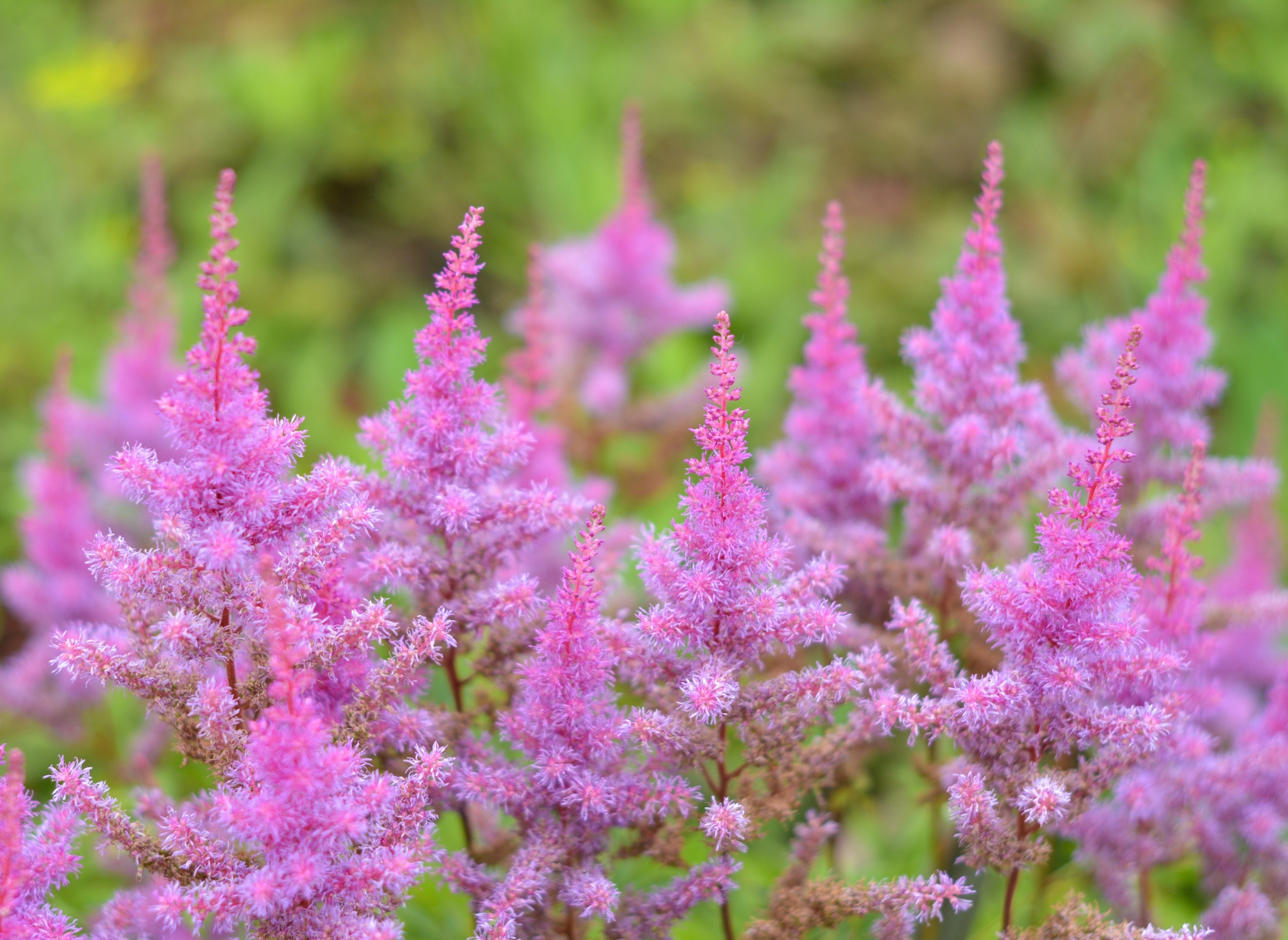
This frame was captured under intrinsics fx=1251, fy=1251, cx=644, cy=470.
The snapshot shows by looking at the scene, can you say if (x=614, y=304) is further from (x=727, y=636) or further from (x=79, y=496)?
(x=727, y=636)

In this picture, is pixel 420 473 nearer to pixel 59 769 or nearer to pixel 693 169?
pixel 59 769

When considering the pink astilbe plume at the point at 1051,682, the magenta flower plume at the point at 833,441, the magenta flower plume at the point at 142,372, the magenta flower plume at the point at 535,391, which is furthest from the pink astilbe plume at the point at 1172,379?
the magenta flower plume at the point at 142,372

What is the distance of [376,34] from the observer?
667 centimetres

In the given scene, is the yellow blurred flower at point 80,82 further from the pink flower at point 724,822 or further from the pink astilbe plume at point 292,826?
the pink flower at point 724,822

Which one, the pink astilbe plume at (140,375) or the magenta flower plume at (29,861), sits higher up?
the pink astilbe plume at (140,375)

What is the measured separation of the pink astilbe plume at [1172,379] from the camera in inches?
72.9

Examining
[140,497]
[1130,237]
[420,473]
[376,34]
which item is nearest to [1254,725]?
[420,473]

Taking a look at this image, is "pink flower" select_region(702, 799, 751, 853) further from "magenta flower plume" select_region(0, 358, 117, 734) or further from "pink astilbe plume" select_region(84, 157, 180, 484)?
"pink astilbe plume" select_region(84, 157, 180, 484)

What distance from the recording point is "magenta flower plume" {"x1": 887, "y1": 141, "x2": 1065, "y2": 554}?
68.0 inches

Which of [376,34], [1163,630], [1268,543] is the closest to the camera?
[1163,630]

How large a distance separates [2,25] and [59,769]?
5.76m

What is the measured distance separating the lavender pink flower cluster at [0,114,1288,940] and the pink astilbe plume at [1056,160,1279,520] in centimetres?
4

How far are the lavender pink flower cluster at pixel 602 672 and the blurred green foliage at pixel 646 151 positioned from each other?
2739mm

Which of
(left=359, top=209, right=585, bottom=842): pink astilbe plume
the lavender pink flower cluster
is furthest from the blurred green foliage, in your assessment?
(left=359, top=209, right=585, bottom=842): pink astilbe plume
